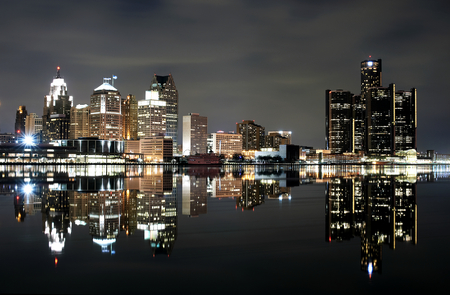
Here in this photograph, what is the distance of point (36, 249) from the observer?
10.5 m

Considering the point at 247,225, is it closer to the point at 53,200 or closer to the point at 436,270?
the point at 436,270

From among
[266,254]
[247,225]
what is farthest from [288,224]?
[266,254]

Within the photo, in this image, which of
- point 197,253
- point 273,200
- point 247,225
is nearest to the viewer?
point 197,253

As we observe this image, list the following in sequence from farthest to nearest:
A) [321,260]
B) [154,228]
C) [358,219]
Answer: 1. [358,219]
2. [154,228]
3. [321,260]

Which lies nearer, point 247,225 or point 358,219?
point 247,225

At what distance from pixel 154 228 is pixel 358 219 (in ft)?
27.9

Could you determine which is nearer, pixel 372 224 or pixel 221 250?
pixel 221 250

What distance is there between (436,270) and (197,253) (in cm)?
594

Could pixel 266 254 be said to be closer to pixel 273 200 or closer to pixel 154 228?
pixel 154 228

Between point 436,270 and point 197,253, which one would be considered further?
point 197,253

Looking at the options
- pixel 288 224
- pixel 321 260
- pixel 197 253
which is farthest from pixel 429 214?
pixel 197 253

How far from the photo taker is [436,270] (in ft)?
29.3

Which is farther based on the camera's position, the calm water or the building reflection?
the building reflection

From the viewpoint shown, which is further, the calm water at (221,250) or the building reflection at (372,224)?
the building reflection at (372,224)
